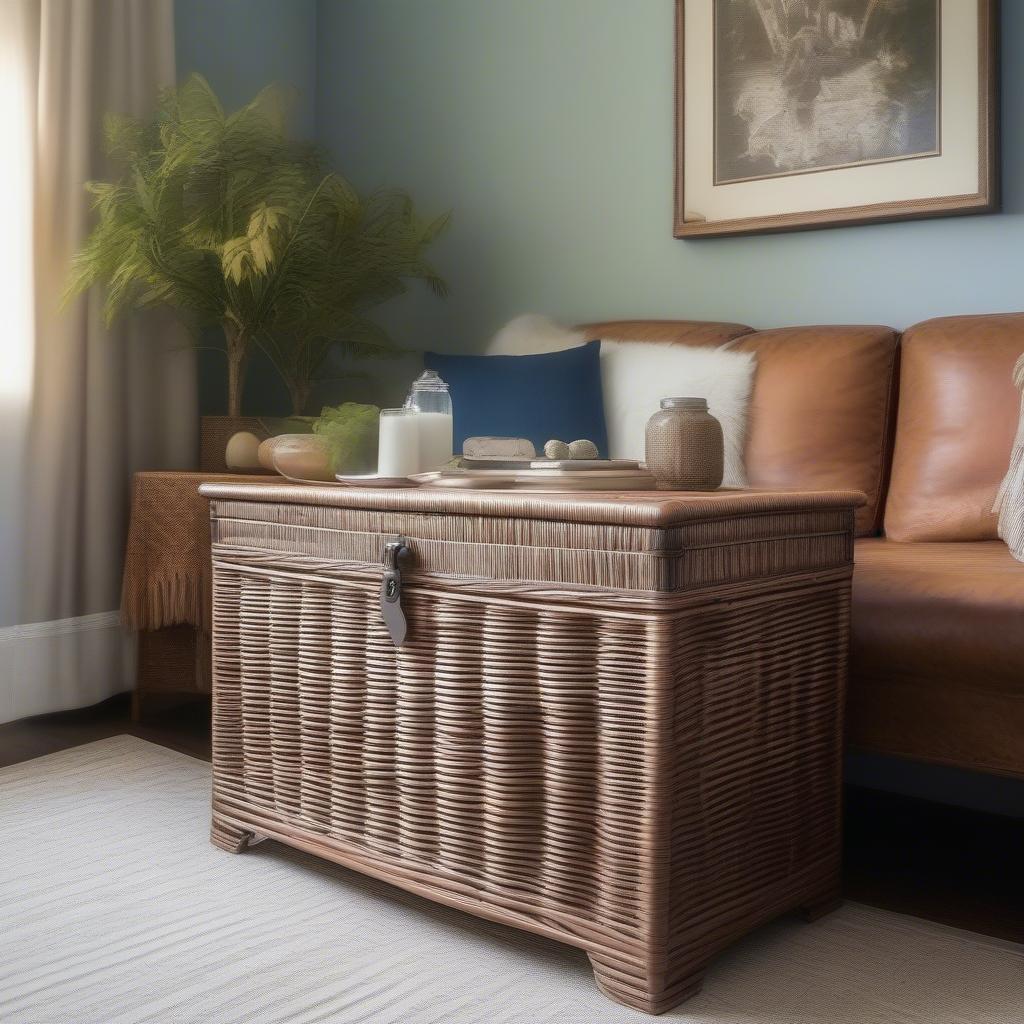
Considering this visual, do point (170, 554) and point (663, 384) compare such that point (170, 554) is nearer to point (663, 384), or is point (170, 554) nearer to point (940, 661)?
point (663, 384)

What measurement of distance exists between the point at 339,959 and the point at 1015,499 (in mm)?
1108

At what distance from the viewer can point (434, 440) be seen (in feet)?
5.34

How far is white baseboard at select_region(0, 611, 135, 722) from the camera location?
2305 mm

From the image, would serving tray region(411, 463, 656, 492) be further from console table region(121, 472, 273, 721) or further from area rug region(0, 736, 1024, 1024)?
console table region(121, 472, 273, 721)

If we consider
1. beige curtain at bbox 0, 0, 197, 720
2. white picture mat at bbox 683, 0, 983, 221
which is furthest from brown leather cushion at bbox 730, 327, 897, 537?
beige curtain at bbox 0, 0, 197, 720

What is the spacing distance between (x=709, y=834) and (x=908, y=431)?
3.09 ft

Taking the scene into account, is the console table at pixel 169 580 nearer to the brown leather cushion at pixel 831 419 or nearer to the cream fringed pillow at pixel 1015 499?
the brown leather cushion at pixel 831 419

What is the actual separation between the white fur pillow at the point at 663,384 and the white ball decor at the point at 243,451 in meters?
0.67

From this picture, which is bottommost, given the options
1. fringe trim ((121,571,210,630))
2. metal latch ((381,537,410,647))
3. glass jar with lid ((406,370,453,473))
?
fringe trim ((121,571,210,630))

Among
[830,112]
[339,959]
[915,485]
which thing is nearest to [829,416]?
[915,485]

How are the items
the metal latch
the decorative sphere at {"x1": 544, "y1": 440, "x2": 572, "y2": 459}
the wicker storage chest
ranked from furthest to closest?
the decorative sphere at {"x1": 544, "y1": 440, "x2": 572, "y2": 459}, the metal latch, the wicker storage chest

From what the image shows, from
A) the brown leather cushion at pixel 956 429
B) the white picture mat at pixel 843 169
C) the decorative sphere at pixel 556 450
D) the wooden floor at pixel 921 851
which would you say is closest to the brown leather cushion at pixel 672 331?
the white picture mat at pixel 843 169

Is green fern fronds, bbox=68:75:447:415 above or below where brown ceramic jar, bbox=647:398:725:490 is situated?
above

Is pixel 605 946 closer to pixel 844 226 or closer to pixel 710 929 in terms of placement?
pixel 710 929
